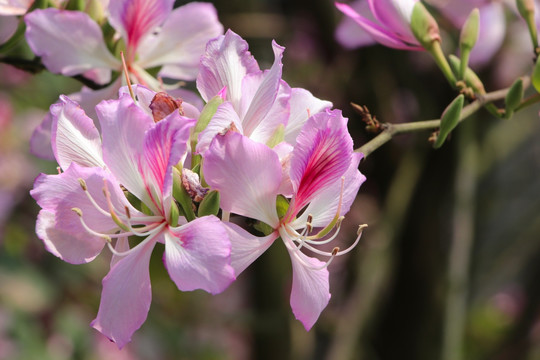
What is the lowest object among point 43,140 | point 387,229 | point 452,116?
point 387,229

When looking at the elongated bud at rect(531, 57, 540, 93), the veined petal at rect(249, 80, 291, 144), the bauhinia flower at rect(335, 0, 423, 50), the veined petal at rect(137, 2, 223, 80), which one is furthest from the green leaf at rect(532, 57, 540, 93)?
the veined petal at rect(137, 2, 223, 80)

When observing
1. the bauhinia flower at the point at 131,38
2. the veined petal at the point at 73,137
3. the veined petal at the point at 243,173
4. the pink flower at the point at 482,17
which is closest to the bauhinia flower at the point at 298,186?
the veined petal at the point at 243,173

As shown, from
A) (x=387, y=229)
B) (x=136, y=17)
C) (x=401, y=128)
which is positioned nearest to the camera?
(x=401, y=128)

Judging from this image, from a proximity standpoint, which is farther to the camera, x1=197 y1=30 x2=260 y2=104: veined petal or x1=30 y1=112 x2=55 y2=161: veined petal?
x1=30 y1=112 x2=55 y2=161: veined petal

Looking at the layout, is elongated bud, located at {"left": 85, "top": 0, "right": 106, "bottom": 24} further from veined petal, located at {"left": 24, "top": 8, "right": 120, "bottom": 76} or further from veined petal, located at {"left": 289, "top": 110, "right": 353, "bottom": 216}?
veined petal, located at {"left": 289, "top": 110, "right": 353, "bottom": 216}

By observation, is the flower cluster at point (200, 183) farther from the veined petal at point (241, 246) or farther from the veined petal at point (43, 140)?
the veined petal at point (43, 140)

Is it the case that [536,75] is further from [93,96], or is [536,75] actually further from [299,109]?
[93,96]

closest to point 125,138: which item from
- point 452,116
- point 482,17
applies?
point 452,116

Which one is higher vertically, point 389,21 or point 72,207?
point 389,21
